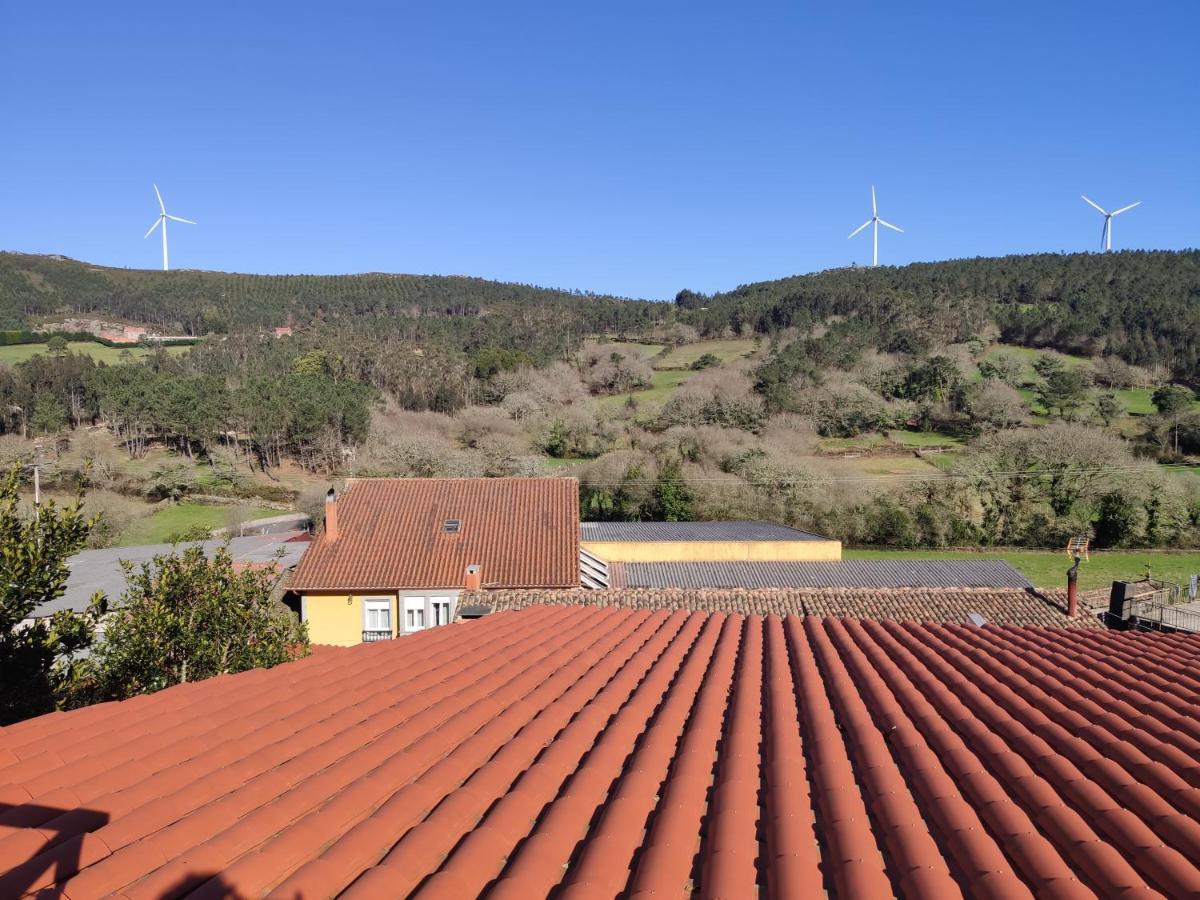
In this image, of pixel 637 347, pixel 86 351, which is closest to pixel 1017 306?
pixel 637 347

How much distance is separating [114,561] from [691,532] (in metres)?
21.0

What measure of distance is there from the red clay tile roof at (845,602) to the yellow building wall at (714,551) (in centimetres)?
826

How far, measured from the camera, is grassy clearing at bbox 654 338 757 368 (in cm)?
8456

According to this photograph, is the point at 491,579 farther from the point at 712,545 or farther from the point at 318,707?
the point at 318,707

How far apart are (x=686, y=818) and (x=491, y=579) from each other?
17414mm

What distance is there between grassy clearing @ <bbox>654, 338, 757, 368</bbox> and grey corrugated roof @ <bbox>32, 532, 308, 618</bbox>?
53720 mm

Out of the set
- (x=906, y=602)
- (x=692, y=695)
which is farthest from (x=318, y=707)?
(x=906, y=602)

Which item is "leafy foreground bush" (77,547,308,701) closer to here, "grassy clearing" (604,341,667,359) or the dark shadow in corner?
the dark shadow in corner

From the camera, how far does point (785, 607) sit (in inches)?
655

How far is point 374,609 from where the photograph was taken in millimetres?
20266

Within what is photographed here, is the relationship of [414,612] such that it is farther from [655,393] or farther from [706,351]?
[706,351]

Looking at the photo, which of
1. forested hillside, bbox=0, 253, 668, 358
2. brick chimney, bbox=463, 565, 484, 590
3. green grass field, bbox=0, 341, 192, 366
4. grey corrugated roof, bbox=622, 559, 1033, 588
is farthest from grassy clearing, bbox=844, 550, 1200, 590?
green grass field, bbox=0, 341, 192, 366

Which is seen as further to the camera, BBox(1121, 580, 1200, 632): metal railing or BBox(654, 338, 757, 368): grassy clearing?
BBox(654, 338, 757, 368): grassy clearing

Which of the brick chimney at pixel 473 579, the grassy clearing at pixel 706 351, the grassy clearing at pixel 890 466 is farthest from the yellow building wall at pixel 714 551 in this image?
the grassy clearing at pixel 706 351
